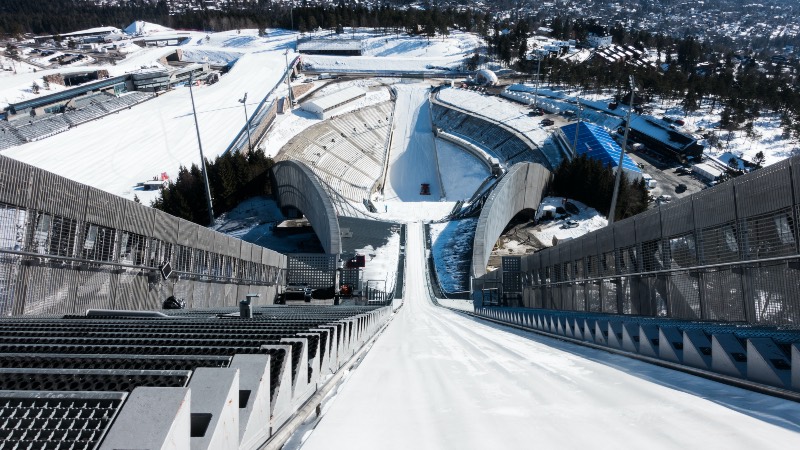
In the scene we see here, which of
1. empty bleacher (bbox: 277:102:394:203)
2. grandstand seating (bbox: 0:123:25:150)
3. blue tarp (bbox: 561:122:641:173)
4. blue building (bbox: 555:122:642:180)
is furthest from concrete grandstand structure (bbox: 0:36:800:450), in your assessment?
grandstand seating (bbox: 0:123:25:150)

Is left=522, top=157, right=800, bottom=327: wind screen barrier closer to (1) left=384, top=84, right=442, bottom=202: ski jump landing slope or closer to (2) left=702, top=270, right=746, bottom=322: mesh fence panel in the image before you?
(2) left=702, top=270, right=746, bottom=322: mesh fence panel

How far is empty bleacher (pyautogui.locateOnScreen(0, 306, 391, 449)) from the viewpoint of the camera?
7.27 feet

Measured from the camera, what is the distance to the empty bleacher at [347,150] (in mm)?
59906

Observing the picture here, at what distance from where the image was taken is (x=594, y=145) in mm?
61906

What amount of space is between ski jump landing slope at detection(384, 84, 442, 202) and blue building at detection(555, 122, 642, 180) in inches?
536

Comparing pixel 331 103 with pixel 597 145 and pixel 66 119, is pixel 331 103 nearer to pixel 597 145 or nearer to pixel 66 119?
pixel 66 119

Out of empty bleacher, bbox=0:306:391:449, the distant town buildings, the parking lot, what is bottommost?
empty bleacher, bbox=0:306:391:449

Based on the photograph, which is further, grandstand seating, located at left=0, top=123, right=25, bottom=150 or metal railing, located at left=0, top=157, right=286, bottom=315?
grandstand seating, located at left=0, top=123, right=25, bottom=150

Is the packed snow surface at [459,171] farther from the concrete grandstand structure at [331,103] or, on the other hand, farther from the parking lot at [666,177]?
the parking lot at [666,177]

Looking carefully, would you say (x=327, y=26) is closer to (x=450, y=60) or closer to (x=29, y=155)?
(x=450, y=60)

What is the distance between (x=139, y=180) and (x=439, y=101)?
140ft

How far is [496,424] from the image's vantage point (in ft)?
12.4

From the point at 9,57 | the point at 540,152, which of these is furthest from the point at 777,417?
the point at 9,57

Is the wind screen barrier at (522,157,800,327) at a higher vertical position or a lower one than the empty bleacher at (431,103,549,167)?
lower
